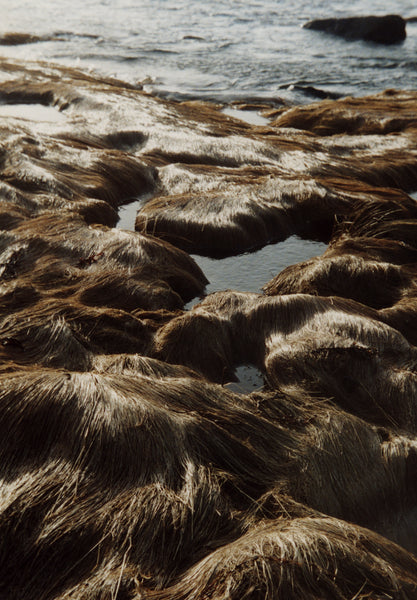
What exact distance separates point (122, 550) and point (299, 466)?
3.53ft

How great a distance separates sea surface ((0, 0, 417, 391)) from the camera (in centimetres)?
1453

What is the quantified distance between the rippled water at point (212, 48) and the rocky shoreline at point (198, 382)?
6.85m

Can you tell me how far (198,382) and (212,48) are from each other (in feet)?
51.5

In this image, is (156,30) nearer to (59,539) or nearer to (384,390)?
(384,390)

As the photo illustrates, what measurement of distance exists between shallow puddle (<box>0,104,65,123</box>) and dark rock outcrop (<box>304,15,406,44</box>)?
37.9 ft

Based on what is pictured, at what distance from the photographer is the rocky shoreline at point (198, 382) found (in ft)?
9.05

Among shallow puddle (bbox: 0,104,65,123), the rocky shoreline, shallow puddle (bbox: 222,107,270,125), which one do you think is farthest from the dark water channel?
shallow puddle (bbox: 222,107,270,125)

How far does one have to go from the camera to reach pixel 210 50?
58.4 feet

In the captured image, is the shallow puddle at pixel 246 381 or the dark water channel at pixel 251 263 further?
the dark water channel at pixel 251 263

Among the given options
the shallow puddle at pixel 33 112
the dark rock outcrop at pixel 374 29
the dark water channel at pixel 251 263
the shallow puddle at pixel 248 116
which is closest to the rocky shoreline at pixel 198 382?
the dark water channel at pixel 251 263

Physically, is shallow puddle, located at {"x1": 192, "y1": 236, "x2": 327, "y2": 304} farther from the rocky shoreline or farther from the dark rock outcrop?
the dark rock outcrop

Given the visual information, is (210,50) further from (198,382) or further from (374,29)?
(198,382)

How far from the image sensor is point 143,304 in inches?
204

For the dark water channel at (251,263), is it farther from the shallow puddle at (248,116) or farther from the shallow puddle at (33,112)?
the shallow puddle at (248,116)
